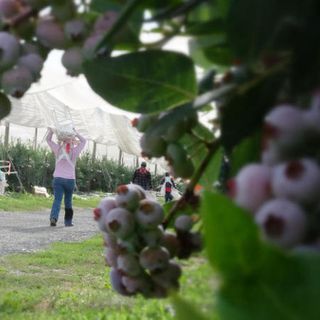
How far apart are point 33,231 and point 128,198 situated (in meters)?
6.39

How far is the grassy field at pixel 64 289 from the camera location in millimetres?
2641

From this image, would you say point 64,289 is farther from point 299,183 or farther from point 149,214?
point 299,183

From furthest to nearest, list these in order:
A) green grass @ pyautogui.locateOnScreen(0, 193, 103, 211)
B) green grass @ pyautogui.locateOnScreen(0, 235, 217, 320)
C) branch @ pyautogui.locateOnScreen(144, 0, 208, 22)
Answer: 1. green grass @ pyautogui.locateOnScreen(0, 193, 103, 211)
2. green grass @ pyautogui.locateOnScreen(0, 235, 217, 320)
3. branch @ pyautogui.locateOnScreen(144, 0, 208, 22)

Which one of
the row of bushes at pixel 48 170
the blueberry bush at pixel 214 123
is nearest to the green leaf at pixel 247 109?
the blueberry bush at pixel 214 123

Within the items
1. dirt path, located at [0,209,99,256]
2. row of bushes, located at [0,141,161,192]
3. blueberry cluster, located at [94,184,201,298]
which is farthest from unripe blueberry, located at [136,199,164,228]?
row of bushes, located at [0,141,161,192]

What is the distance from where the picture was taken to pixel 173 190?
930 centimetres

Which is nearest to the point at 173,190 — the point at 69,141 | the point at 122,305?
the point at 69,141

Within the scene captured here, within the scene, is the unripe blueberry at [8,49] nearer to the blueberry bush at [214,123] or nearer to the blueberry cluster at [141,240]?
the blueberry bush at [214,123]

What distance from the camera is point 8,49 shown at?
39 cm

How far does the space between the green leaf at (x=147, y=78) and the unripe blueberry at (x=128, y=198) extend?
0.20 ft

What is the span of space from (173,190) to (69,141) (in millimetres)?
3221

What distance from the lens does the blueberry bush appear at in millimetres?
224

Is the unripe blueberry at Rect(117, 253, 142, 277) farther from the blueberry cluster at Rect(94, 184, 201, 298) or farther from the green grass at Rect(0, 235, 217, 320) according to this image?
the green grass at Rect(0, 235, 217, 320)

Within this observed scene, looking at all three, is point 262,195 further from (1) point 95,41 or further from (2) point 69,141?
(2) point 69,141
